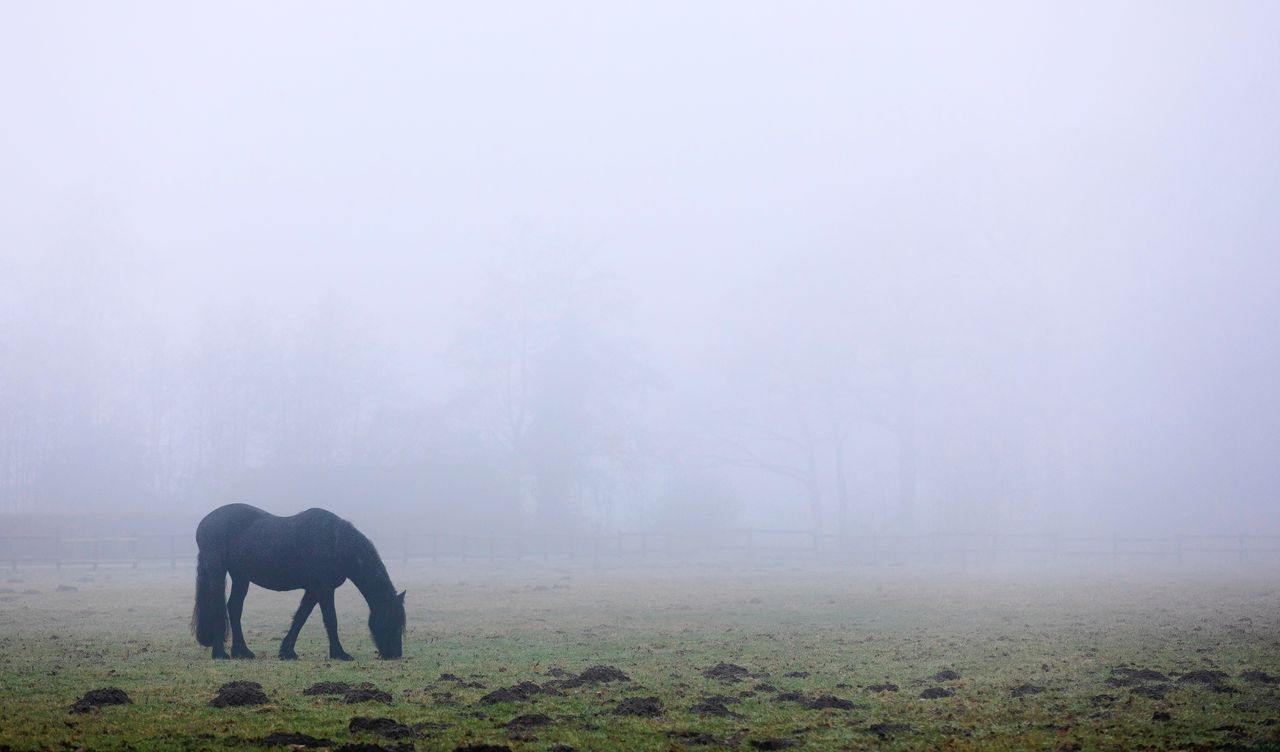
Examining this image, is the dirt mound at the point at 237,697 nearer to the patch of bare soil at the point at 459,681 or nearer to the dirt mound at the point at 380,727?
the dirt mound at the point at 380,727

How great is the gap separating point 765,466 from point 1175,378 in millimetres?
32499

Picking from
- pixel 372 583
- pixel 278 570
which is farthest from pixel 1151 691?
pixel 278 570

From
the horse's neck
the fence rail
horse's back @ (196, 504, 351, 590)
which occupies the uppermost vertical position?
horse's back @ (196, 504, 351, 590)

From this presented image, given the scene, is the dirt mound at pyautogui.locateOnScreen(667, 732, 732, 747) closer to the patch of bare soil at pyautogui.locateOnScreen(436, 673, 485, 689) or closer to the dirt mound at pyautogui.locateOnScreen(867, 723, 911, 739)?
the dirt mound at pyautogui.locateOnScreen(867, 723, 911, 739)

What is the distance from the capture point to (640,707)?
9891mm

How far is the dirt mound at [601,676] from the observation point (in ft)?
38.9

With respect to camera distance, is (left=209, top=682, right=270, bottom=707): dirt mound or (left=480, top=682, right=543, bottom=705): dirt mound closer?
(left=209, top=682, right=270, bottom=707): dirt mound

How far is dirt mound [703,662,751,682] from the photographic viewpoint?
12247mm

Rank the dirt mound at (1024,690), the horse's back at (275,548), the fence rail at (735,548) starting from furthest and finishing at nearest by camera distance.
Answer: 1. the fence rail at (735,548)
2. the horse's back at (275,548)
3. the dirt mound at (1024,690)

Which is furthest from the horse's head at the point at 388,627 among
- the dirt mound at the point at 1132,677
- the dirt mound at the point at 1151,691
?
the dirt mound at the point at 1151,691

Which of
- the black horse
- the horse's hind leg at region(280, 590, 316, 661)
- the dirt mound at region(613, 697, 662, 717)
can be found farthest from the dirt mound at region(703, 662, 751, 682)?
the horse's hind leg at region(280, 590, 316, 661)

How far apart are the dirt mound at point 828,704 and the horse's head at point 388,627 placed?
6.63 m

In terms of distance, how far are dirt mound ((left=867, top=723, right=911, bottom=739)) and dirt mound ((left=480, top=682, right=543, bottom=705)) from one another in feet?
11.8

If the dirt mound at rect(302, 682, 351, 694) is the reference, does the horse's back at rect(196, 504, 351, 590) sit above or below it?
above
